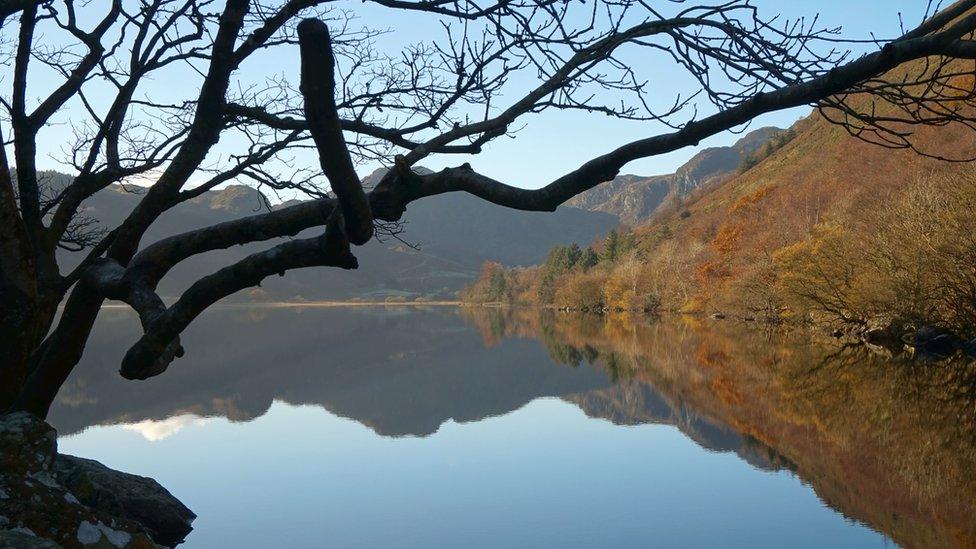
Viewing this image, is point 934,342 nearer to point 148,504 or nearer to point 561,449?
point 561,449

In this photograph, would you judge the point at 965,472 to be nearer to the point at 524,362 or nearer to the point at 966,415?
the point at 966,415

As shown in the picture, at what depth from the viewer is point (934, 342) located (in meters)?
23.9

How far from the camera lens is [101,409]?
17.5 m

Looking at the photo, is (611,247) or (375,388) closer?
(375,388)

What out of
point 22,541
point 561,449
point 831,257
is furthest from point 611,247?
point 22,541

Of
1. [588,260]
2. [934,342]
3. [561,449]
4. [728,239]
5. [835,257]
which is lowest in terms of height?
[934,342]

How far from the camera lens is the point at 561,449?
12812 millimetres

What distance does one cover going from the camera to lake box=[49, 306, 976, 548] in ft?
27.1

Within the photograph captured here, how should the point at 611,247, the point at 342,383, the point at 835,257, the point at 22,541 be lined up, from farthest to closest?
the point at 611,247 < the point at 835,257 < the point at 342,383 < the point at 22,541

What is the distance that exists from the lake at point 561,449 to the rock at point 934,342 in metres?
1.94

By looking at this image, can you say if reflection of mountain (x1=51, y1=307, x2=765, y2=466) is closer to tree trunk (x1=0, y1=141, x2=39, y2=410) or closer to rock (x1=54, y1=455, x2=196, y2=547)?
rock (x1=54, y1=455, x2=196, y2=547)

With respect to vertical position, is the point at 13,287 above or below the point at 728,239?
above

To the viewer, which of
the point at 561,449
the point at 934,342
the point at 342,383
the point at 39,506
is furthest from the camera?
the point at 934,342

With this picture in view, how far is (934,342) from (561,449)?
17283 mm
